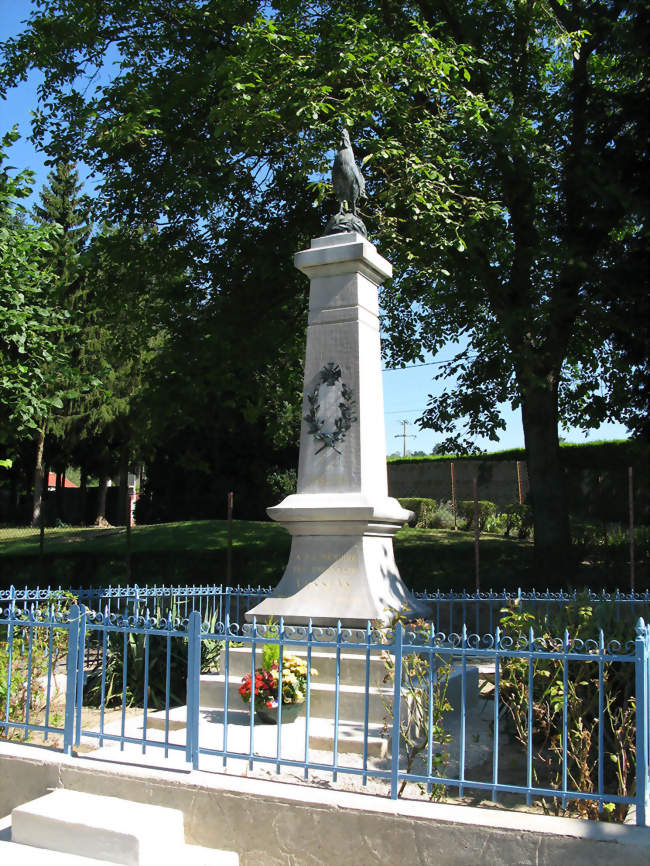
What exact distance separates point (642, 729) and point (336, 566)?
12.1 ft

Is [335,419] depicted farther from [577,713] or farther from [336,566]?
[577,713]

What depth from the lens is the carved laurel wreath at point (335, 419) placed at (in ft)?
25.5

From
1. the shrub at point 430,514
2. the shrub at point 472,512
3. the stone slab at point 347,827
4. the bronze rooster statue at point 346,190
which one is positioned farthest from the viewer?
the shrub at point 430,514

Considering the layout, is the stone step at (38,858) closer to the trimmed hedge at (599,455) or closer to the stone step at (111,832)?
the stone step at (111,832)

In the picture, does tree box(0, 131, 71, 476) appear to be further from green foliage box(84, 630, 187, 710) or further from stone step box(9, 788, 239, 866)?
stone step box(9, 788, 239, 866)

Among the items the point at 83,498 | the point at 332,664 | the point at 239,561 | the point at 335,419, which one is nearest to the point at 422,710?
the point at 332,664

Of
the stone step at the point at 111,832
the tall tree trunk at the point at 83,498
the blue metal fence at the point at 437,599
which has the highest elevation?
the tall tree trunk at the point at 83,498

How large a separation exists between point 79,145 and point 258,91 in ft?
13.2

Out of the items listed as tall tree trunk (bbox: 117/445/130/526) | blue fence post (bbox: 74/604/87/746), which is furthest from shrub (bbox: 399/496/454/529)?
blue fence post (bbox: 74/604/87/746)

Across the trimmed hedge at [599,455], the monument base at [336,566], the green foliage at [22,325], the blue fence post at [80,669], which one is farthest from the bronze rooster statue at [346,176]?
the trimmed hedge at [599,455]

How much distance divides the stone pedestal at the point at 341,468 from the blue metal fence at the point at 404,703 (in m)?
0.51

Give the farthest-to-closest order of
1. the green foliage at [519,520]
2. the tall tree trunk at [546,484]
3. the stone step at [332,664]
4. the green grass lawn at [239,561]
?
the green foliage at [519,520]
the green grass lawn at [239,561]
the tall tree trunk at [546,484]
the stone step at [332,664]

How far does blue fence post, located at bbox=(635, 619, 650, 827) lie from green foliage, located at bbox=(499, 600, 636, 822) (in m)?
0.22

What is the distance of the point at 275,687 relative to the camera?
6.01m
